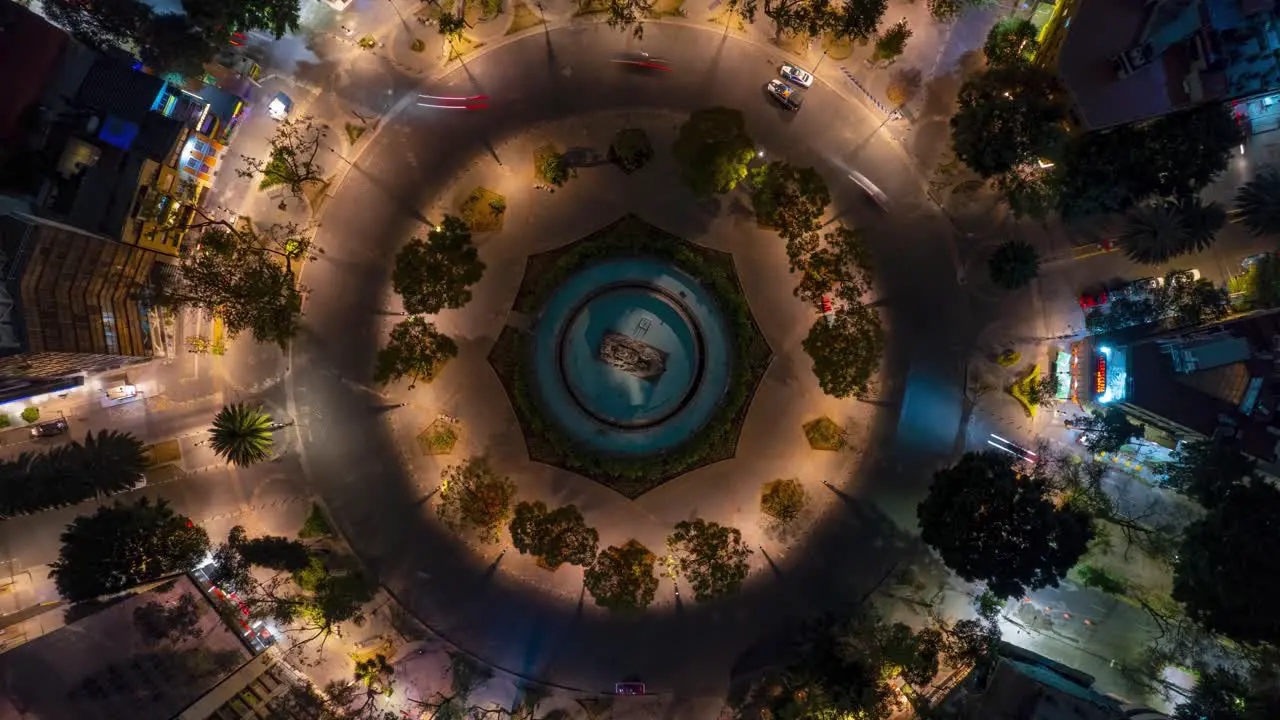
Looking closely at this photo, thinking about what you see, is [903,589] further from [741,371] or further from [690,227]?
[690,227]

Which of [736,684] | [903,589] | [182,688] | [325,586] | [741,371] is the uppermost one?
[741,371]

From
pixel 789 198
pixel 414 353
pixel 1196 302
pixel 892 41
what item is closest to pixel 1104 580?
pixel 1196 302

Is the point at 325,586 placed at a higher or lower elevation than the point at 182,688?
higher

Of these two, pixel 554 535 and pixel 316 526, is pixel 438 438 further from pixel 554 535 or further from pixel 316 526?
pixel 554 535

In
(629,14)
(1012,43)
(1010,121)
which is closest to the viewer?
(1010,121)

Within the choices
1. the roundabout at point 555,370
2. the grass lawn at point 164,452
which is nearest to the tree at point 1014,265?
the roundabout at point 555,370

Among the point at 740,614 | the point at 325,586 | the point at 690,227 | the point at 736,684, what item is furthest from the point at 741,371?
the point at 325,586

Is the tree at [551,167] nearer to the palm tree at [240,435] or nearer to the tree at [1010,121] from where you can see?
the palm tree at [240,435]
